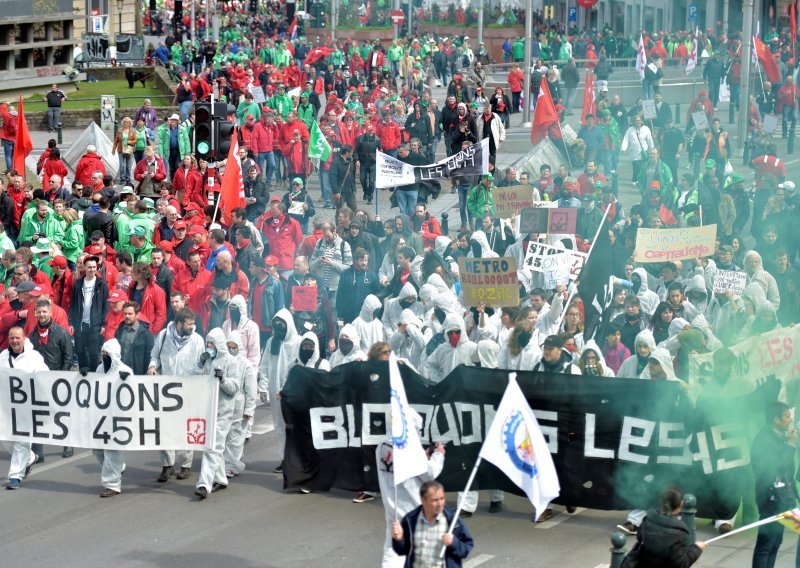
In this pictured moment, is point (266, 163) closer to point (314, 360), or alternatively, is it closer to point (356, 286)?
point (356, 286)

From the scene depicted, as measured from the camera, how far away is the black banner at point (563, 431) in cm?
1116

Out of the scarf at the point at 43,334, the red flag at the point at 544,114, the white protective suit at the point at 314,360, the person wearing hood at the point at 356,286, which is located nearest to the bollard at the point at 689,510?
the white protective suit at the point at 314,360

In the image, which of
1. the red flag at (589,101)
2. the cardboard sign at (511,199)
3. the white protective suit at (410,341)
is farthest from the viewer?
the red flag at (589,101)

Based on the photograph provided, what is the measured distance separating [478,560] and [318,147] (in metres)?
16.5

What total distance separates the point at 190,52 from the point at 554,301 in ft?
121

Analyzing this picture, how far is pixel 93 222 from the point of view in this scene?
64.8 ft

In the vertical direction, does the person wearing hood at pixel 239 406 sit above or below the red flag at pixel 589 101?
below

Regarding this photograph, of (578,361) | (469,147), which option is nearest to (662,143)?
(469,147)

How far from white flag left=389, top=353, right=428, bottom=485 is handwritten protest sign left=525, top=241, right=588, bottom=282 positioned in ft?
22.5

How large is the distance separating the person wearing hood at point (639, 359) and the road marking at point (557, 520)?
45.2 inches

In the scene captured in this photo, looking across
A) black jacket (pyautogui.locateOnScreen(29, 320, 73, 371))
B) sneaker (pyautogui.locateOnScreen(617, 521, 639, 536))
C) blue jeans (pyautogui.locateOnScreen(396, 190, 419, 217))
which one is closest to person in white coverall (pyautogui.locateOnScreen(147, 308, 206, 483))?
black jacket (pyautogui.locateOnScreen(29, 320, 73, 371))

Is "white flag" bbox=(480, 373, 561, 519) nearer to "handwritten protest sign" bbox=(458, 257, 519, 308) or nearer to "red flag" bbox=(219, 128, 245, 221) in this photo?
"handwritten protest sign" bbox=(458, 257, 519, 308)

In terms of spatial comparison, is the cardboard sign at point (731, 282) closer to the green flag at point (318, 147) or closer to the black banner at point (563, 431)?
the black banner at point (563, 431)

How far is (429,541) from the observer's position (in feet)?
29.1
